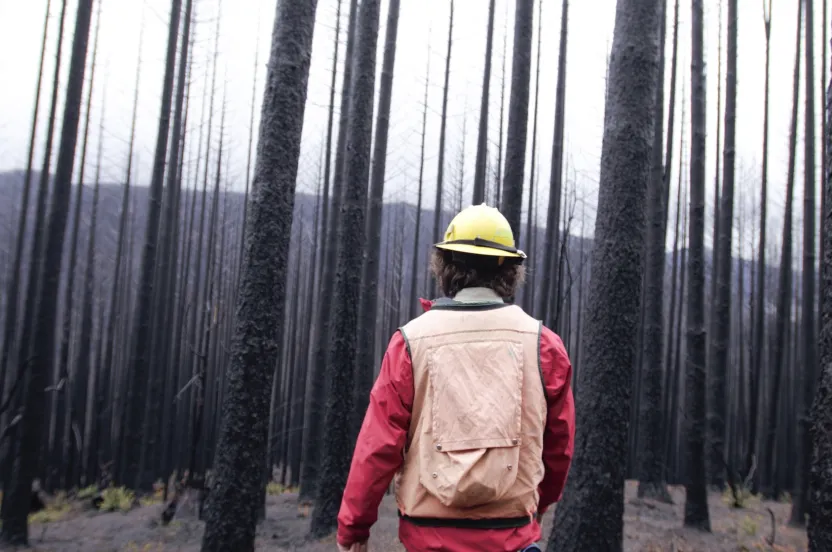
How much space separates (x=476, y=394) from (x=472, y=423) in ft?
0.30

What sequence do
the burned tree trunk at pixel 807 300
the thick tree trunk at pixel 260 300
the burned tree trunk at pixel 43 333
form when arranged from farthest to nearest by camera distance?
the burned tree trunk at pixel 807 300
the burned tree trunk at pixel 43 333
the thick tree trunk at pixel 260 300

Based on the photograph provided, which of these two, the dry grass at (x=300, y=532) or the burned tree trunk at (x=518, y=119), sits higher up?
the burned tree trunk at (x=518, y=119)

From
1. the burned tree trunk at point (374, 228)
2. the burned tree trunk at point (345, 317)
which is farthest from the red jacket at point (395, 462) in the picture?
the burned tree trunk at point (374, 228)

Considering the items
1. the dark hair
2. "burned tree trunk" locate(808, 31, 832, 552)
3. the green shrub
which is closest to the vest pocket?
the dark hair

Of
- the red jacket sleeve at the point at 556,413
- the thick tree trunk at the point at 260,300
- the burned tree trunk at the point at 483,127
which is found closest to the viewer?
A: the red jacket sleeve at the point at 556,413

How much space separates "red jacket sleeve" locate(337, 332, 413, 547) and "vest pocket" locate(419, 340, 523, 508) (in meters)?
0.08

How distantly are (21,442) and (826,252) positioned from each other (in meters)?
7.38

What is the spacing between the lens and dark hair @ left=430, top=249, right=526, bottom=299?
2.19m

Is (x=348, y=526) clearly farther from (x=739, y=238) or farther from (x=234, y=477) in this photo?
(x=739, y=238)

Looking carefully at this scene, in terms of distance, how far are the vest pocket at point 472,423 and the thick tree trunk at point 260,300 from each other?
3.14m

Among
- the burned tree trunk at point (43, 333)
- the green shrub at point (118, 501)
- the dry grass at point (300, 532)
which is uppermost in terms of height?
the burned tree trunk at point (43, 333)

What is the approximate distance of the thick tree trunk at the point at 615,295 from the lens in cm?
468

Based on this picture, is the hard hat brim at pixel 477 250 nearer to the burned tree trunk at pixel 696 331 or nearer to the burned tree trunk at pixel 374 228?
the burned tree trunk at pixel 696 331

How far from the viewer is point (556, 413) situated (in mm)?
2141
